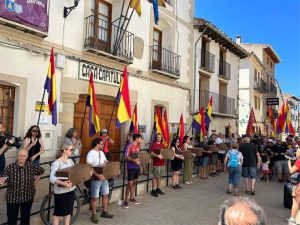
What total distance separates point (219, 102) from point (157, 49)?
6297 mm

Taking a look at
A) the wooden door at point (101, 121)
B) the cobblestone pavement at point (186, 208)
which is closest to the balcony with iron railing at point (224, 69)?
the wooden door at point (101, 121)

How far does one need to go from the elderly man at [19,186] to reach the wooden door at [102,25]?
5.64 meters

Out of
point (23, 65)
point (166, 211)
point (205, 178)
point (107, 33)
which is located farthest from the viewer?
point (205, 178)

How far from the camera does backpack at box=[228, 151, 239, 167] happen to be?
28.3ft

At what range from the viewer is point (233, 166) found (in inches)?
341

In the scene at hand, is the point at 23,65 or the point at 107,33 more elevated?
the point at 107,33

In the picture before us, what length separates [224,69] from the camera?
59.0 feet

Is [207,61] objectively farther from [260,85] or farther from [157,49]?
[260,85]

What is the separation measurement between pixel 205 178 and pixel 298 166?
16.1ft

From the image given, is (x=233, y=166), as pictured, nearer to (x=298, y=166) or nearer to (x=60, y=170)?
(x=298, y=166)

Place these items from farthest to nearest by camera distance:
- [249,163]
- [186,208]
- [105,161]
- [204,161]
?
[204,161]
[249,163]
[186,208]
[105,161]

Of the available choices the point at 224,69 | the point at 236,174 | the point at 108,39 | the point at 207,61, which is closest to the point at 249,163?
the point at 236,174

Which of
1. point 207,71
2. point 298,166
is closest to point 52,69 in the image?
point 298,166

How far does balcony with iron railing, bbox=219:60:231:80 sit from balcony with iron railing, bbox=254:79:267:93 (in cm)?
964
